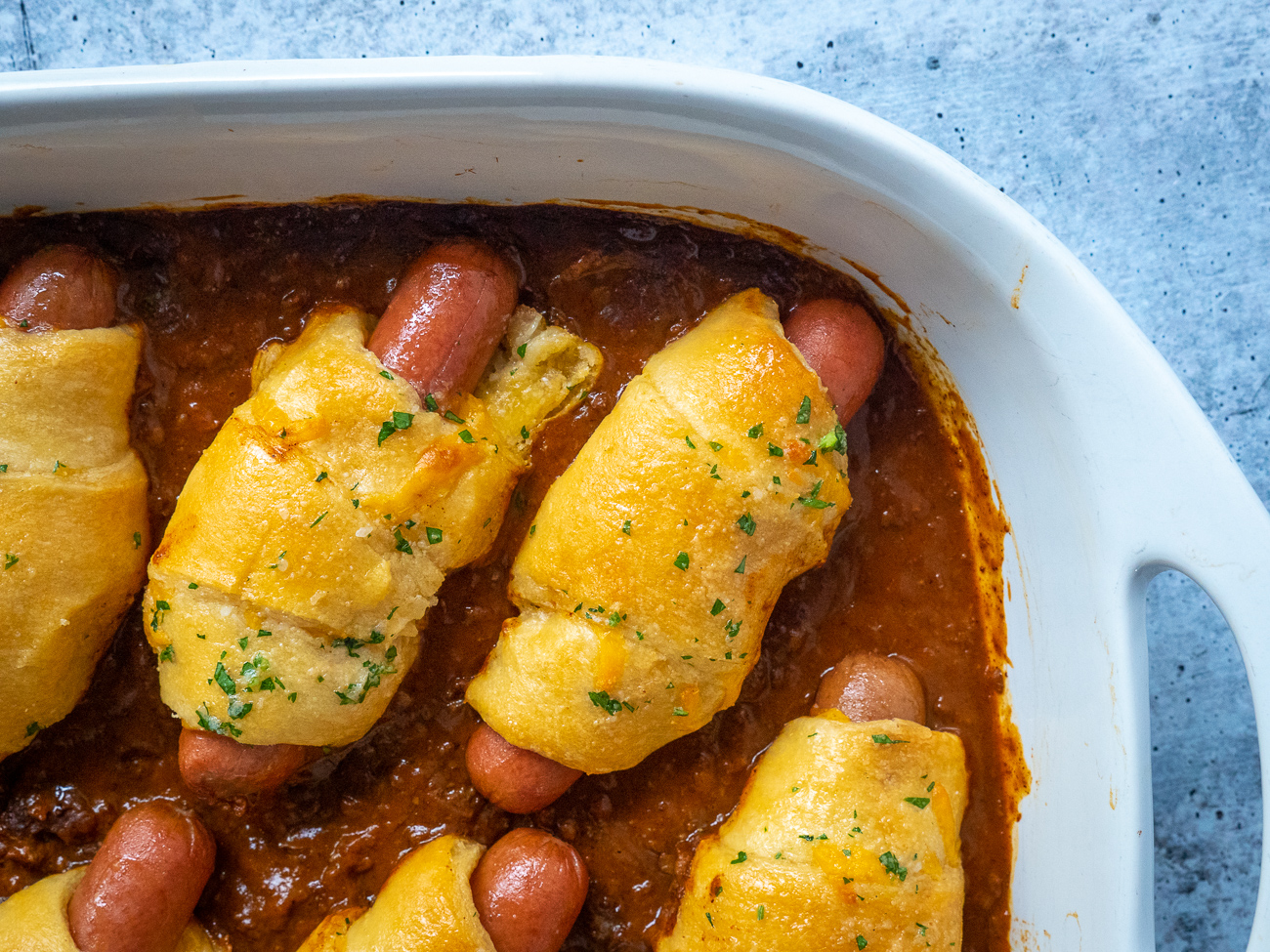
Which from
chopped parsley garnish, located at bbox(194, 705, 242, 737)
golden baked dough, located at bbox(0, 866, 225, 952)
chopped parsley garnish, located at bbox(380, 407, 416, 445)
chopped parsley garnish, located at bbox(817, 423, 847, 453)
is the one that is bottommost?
golden baked dough, located at bbox(0, 866, 225, 952)

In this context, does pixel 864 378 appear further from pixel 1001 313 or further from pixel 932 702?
pixel 932 702

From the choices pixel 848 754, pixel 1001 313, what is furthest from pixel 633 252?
pixel 848 754

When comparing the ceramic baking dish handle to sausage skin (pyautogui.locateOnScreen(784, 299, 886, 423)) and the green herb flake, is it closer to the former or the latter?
sausage skin (pyautogui.locateOnScreen(784, 299, 886, 423))

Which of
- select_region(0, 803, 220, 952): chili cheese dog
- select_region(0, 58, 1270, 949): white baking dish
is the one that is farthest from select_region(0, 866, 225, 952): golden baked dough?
select_region(0, 58, 1270, 949): white baking dish

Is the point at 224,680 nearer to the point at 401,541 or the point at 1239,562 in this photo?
the point at 401,541

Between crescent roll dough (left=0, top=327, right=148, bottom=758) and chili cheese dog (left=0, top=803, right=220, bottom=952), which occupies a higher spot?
crescent roll dough (left=0, top=327, right=148, bottom=758)

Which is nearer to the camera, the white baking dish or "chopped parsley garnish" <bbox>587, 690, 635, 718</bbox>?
the white baking dish

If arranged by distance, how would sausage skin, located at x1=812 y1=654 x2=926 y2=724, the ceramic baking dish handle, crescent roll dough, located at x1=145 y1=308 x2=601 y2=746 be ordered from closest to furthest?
the ceramic baking dish handle → crescent roll dough, located at x1=145 y1=308 x2=601 y2=746 → sausage skin, located at x1=812 y1=654 x2=926 y2=724

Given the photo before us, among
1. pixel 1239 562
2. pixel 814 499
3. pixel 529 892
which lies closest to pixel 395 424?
pixel 814 499
